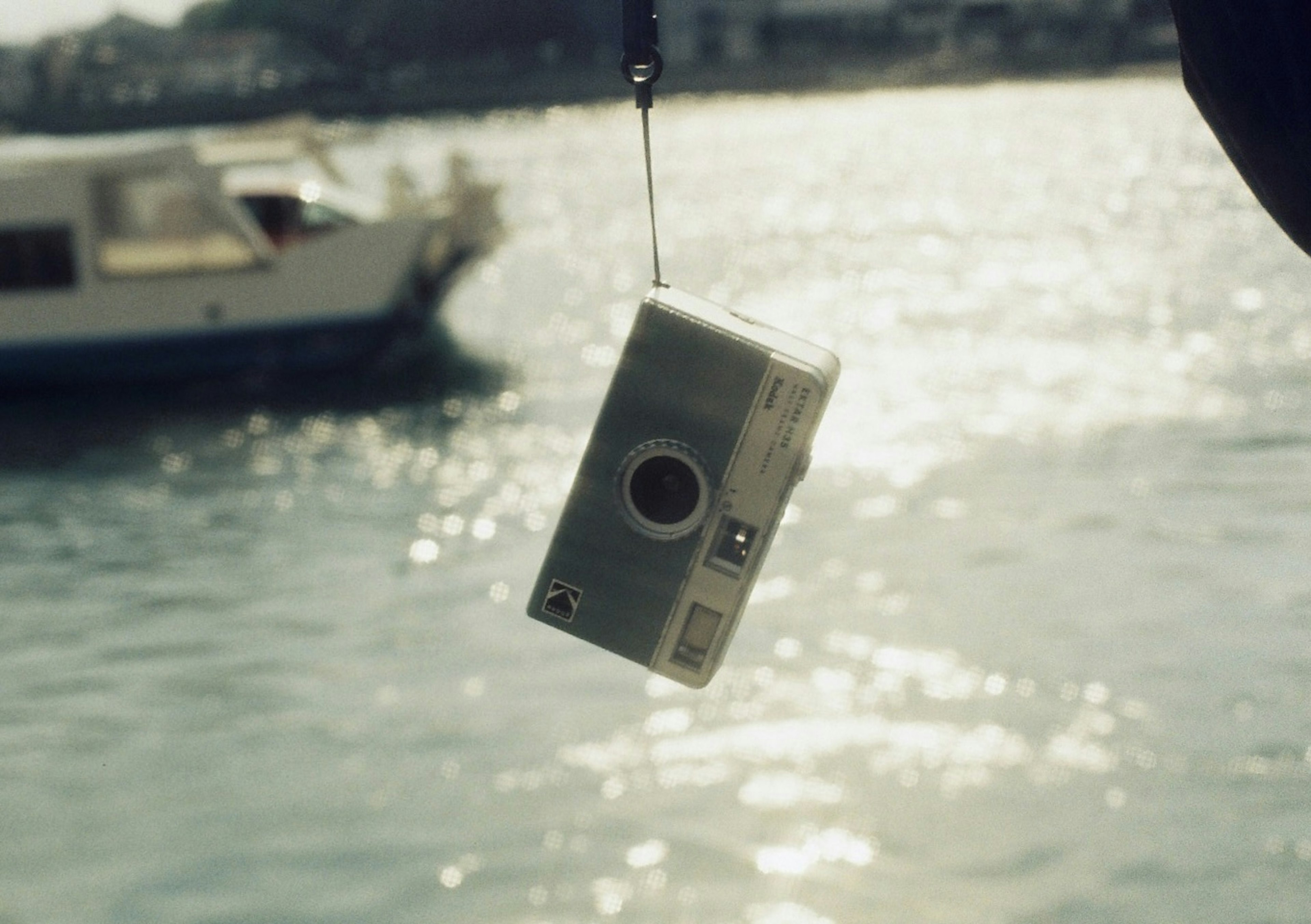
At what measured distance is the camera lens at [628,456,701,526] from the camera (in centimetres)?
262

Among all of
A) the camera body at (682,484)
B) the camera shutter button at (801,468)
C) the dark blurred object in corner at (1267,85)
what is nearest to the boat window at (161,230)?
the camera body at (682,484)

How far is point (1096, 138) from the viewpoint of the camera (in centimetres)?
6328

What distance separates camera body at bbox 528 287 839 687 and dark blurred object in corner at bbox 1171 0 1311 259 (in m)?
0.63

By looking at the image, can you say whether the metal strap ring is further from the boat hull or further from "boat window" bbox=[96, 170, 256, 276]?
the boat hull

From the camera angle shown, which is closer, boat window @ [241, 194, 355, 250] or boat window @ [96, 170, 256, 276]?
boat window @ [96, 170, 256, 276]

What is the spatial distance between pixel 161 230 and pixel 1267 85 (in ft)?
52.6

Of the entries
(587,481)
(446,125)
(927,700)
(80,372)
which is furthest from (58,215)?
(446,125)

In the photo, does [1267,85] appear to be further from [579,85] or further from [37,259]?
[579,85]

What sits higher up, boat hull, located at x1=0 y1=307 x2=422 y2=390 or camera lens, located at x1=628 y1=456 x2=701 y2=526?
camera lens, located at x1=628 y1=456 x2=701 y2=526

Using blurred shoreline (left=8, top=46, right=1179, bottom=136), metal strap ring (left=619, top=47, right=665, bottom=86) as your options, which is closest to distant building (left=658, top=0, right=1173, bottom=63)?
blurred shoreline (left=8, top=46, right=1179, bottom=136)

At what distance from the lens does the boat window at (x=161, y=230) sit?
1738 centimetres

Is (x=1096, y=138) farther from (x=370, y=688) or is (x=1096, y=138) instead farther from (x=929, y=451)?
(x=370, y=688)

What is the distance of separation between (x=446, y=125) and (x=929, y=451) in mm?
78106

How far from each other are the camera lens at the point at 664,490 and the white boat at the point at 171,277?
1527cm
